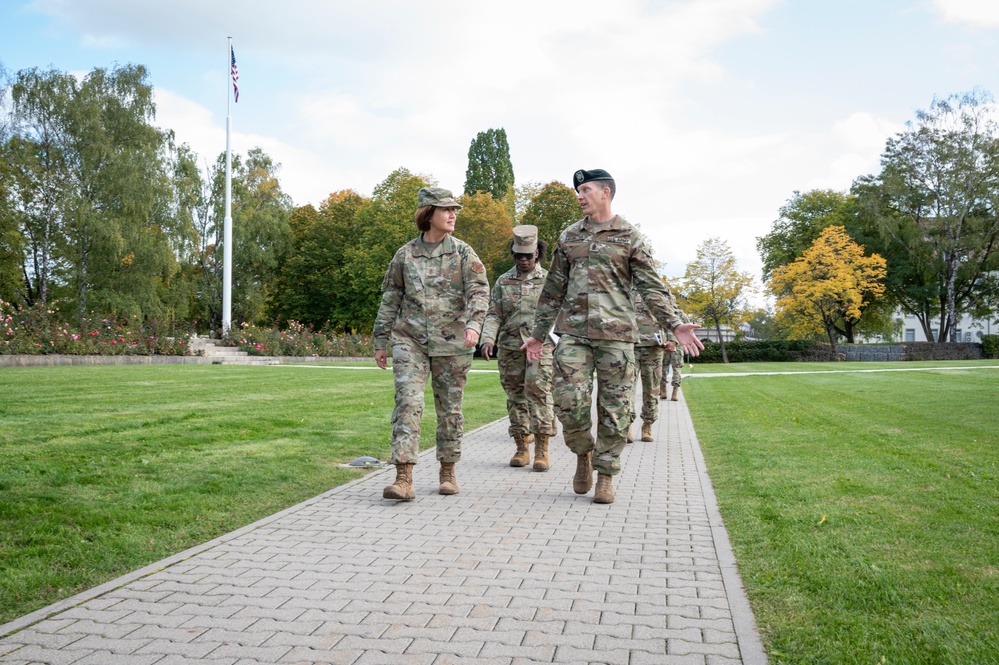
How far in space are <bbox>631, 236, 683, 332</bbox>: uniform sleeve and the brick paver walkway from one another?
1.51 meters

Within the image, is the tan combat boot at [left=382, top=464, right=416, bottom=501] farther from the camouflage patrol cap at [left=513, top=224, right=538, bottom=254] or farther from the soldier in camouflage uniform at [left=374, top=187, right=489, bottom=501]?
the camouflage patrol cap at [left=513, top=224, right=538, bottom=254]

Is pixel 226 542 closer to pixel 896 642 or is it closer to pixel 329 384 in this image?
pixel 896 642

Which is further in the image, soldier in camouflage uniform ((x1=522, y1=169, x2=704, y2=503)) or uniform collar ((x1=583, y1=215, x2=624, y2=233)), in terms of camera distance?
uniform collar ((x1=583, y1=215, x2=624, y2=233))

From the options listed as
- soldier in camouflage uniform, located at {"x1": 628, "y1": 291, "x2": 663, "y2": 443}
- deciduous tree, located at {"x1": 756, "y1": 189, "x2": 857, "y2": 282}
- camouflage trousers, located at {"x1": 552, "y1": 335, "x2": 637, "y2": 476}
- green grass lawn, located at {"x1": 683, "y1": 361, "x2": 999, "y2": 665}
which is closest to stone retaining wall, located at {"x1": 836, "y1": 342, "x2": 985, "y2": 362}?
deciduous tree, located at {"x1": 756, "y1": 189, "x2": 857, "y2": 282}

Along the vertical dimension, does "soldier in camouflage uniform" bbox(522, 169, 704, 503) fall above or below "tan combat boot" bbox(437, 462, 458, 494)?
above

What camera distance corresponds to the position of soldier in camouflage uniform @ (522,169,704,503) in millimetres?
6688

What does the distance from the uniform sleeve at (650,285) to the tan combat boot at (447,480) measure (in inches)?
82.3

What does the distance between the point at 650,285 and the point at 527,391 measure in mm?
2793

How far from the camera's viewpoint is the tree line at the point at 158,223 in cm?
4347

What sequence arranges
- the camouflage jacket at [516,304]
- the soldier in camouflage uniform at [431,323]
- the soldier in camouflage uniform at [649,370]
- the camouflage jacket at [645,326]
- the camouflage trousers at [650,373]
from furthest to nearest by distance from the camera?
the camouflage trousers at [650,373], the soldier in camouflage uniform at [649,370], the camouflage jacket at [645,326], the camouflage jacket at [516,304], the soldier in camouflage uniform at [431,323]

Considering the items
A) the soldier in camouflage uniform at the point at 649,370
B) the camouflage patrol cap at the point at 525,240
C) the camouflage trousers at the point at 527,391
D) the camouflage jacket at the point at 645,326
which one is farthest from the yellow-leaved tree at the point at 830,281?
the camouflage patrol cap at the point at 525,240

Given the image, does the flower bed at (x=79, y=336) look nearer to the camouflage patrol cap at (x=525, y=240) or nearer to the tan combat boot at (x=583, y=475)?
the camouflage patrol cap at (x=525, y=240)

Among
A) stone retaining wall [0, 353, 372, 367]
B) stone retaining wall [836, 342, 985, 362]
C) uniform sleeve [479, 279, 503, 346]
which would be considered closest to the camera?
uniform sleeve [479, 279, 503, 346]

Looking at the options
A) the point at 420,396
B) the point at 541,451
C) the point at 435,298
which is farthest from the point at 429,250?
the point at 541,451
